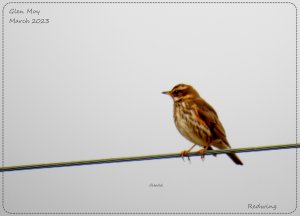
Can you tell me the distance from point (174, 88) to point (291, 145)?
2.30m

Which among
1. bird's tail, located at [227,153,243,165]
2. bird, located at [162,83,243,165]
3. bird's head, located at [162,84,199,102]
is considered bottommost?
bird's tail, located at [227,153,243,165]

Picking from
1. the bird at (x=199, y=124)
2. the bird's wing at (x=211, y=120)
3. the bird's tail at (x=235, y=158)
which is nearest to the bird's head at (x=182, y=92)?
the bird at (x=199, y=124)

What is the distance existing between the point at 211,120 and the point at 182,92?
1.65 ft

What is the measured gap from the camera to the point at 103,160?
5488 mm

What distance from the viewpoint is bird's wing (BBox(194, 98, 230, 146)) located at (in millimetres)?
7312

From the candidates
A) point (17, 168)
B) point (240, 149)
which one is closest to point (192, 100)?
point (240, 149)

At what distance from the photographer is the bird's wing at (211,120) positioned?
7.31 meters

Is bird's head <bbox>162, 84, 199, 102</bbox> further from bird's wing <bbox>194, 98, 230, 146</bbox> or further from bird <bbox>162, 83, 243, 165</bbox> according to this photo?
bird's wing <bbox>194, 98, 230, 146</bbox>

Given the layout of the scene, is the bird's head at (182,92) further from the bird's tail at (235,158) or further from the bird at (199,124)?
the bird's tail at (235,158)

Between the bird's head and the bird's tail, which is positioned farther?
the bird's head

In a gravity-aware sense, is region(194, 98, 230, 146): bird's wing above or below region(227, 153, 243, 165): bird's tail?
above

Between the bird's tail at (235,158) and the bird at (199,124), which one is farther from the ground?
the bird at (199,124)

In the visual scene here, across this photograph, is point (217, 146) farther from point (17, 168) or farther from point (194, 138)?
point (17, 168)

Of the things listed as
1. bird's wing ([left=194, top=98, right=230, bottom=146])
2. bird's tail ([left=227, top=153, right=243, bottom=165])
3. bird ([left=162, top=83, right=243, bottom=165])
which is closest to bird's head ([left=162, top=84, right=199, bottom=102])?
bird ([left=162, top=83, right=243, bottom=165])
